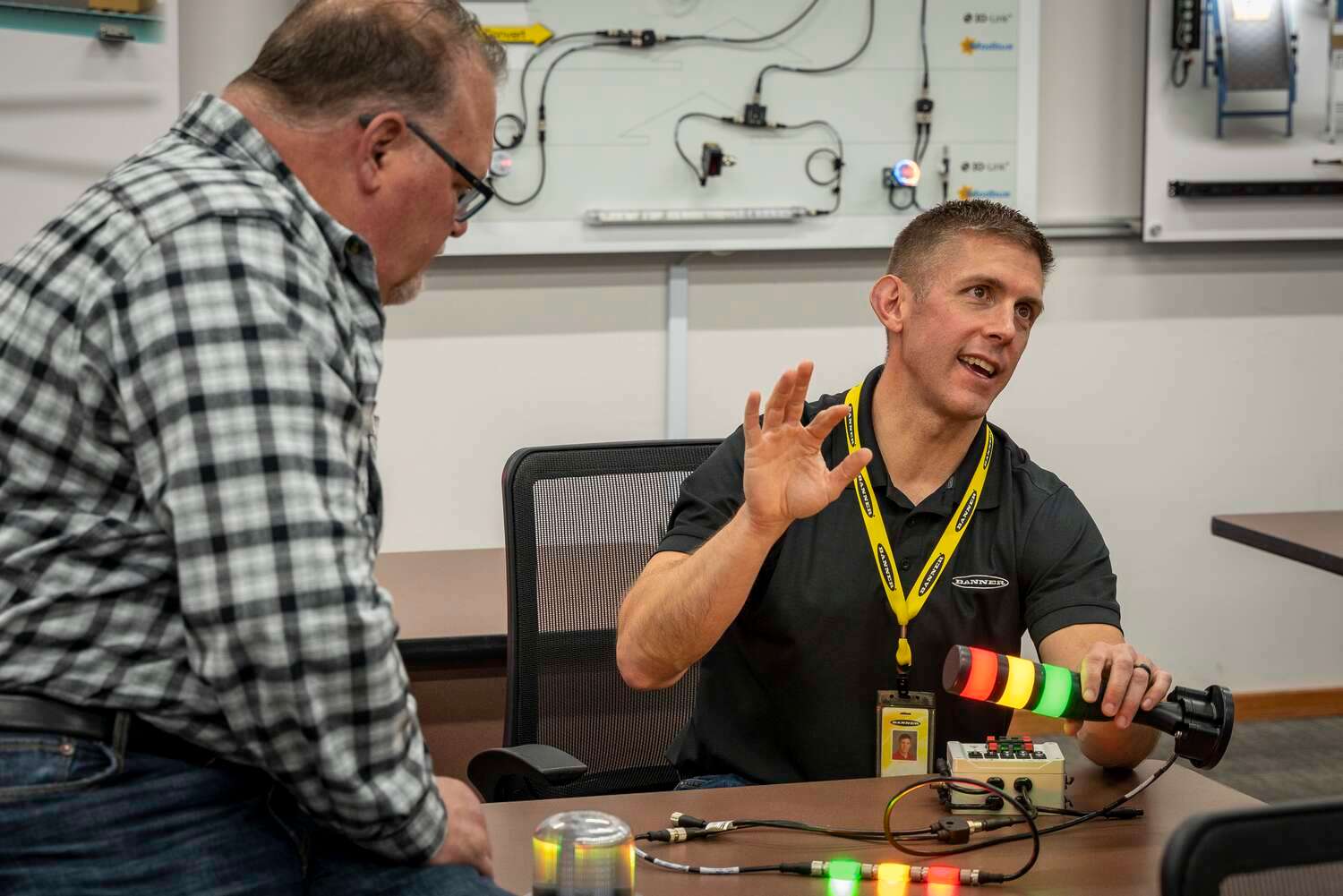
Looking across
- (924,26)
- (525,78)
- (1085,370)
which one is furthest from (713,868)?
(1085,370)

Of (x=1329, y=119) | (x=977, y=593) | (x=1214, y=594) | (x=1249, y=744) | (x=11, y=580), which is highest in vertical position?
(x=1329, y=119)

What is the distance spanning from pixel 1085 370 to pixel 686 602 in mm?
2717

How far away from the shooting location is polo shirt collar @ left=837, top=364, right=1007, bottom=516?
1.92 metres

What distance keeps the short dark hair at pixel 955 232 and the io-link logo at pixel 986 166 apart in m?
1.86

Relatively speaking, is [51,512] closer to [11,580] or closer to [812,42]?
[11,580]

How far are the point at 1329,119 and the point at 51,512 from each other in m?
3.91

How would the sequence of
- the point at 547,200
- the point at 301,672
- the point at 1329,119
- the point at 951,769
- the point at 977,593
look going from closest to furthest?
the point at 301,672 → the point at 951,769 → the point at 977,593 → the point at 547,200 → the point at 1329,119

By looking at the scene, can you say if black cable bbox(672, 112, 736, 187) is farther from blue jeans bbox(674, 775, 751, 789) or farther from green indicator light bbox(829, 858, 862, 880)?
green indicator light bbox(829, 858, 862, 880)

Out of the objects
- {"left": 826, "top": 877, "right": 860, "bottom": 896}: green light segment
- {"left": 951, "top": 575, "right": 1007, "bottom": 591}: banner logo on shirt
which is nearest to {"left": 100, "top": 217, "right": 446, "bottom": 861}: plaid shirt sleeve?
{"left": 826, "top": 877, "right": 860, "bottom": 896}: green light segment

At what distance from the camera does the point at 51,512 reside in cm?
101

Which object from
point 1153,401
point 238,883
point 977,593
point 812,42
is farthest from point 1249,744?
point 238,883

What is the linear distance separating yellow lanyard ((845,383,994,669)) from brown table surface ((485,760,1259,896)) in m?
0.30

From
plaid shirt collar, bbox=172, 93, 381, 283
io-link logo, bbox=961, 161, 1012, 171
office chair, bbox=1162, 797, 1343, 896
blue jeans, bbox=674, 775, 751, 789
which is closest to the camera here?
office chair, bbox=1162, 797, 1343, 896

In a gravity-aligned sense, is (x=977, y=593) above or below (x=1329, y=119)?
below
